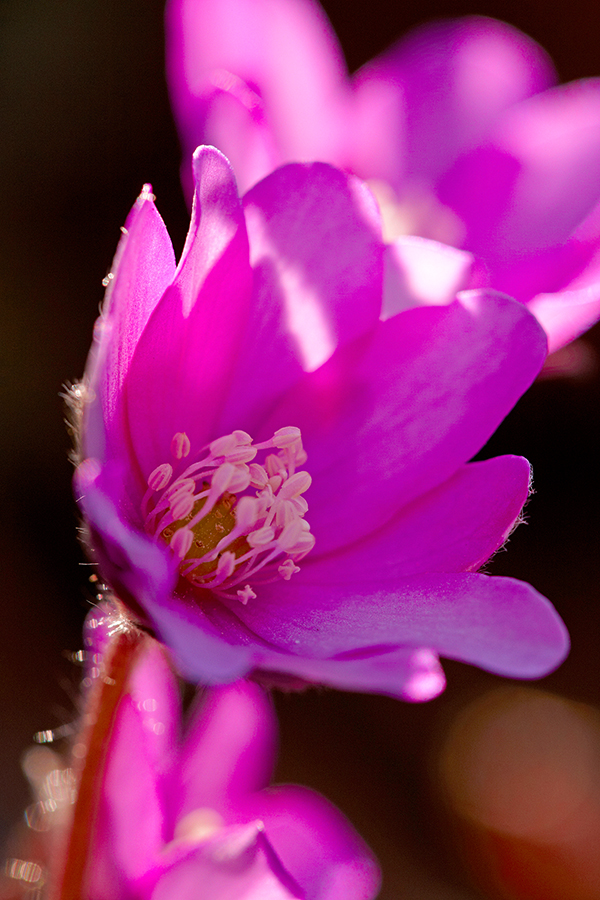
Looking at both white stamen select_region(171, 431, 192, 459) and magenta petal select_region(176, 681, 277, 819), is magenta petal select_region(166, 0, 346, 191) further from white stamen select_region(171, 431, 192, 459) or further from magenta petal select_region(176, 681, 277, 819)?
magenta petal select_region(176, 681, 277, 819)

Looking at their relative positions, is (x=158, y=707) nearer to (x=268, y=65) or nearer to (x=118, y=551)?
(x=118, y=551)

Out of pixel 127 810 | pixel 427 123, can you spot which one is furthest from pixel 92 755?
pixel 427 123

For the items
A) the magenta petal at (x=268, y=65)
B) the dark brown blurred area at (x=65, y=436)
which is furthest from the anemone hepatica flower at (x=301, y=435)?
the dark brown blurred area at (x=65, y=436)

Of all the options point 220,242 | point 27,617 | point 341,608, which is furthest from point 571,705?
point 220,242

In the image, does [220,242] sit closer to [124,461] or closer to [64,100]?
[124,461]

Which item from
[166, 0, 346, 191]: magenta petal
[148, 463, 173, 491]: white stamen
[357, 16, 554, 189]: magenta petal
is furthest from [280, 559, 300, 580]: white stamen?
[357, 16, 554, 189]: magenta petal
